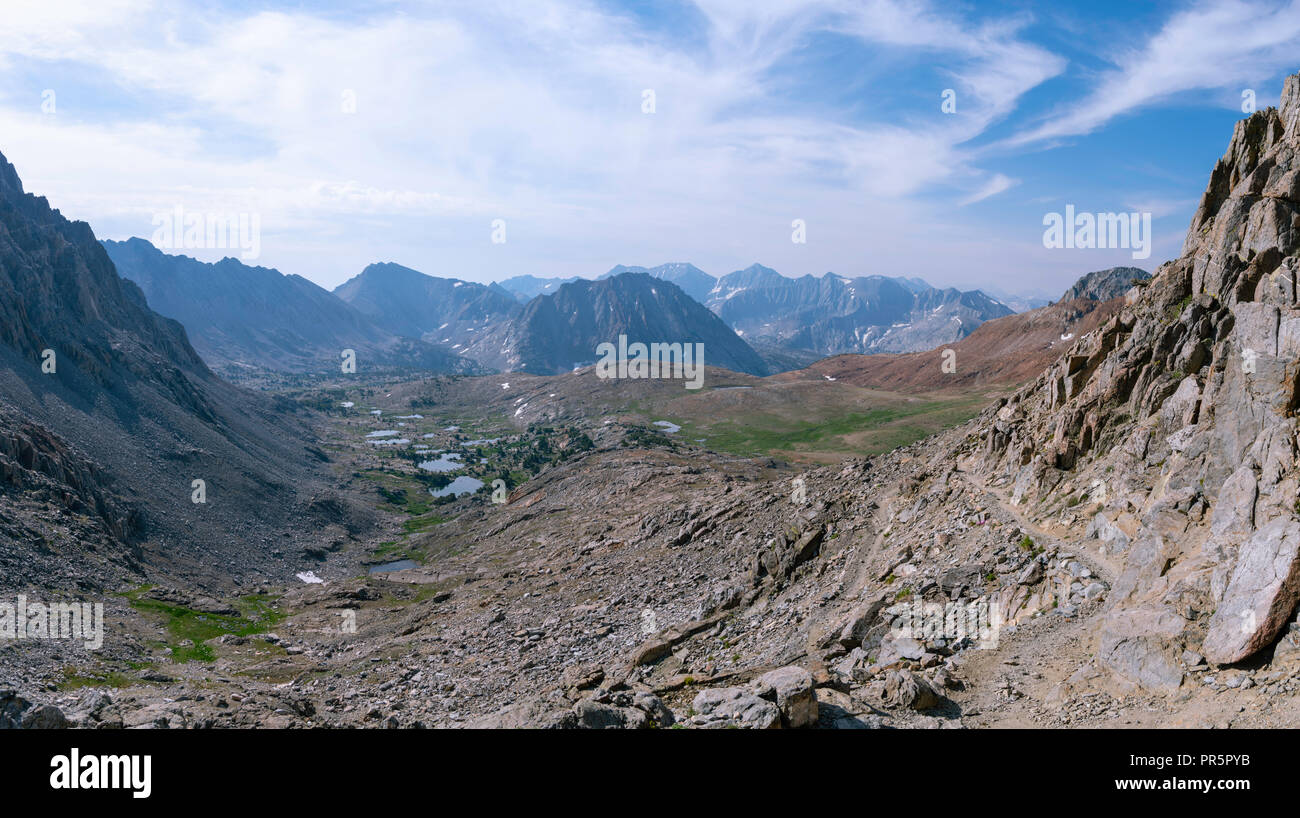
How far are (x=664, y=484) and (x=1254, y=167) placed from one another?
7060 cm

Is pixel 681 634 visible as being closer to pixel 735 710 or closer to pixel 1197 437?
pixel 735 710

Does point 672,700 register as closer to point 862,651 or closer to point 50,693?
point 862,651

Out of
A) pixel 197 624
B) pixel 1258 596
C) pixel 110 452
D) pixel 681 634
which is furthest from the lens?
pixel 110 452

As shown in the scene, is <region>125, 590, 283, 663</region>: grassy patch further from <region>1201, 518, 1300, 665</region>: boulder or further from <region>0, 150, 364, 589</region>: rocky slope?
<region>1201, 518, 1300, 665</region>: boulder

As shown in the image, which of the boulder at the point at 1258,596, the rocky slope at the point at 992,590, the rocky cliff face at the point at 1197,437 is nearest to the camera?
the boulder at the point at 1258,596

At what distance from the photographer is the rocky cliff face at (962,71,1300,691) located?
2156 centimetres

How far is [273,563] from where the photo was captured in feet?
325

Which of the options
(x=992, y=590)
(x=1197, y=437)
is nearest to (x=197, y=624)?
(x=992, y=590)

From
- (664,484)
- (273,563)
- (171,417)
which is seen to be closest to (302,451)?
(171,417)

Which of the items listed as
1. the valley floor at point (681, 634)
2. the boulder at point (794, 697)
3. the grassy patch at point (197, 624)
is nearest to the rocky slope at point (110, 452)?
the grassy patch at point (197, 624)

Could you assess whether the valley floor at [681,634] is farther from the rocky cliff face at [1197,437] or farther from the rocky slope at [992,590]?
the rocky cliff face at [1197,437]

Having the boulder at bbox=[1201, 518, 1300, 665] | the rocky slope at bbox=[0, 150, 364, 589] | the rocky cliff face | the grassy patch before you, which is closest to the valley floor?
the grassy patch

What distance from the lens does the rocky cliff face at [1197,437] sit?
21.6 meters

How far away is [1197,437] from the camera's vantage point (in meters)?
29.0
